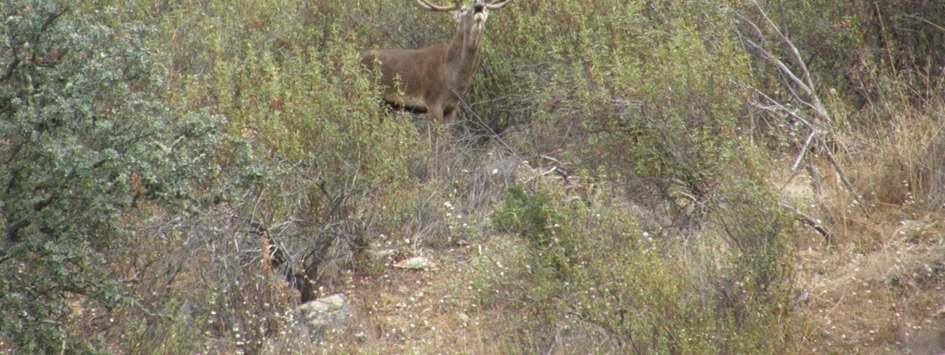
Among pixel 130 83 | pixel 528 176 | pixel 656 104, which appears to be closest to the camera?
pixel 130 83

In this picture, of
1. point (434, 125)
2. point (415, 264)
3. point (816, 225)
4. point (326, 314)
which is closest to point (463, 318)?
point (326, 314)

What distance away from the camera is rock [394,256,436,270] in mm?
10289

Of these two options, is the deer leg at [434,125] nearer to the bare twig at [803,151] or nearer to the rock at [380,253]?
the rock at [380,253]

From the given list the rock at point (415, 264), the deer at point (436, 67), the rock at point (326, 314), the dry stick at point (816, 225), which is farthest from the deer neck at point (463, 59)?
the dry stick at point (816, 225)

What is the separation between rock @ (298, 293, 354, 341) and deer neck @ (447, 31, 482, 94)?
375 centimetres

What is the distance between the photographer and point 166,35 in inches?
505

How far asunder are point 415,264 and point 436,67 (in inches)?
126

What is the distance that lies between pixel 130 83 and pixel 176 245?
1042 mm

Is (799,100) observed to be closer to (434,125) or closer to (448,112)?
(434,125)

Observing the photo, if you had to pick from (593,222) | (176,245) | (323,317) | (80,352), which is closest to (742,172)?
(593,222)

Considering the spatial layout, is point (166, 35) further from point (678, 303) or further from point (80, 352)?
point (678, 303)

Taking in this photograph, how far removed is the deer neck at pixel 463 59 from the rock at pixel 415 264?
2895 millimetres

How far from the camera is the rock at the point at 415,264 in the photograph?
10.3 meters

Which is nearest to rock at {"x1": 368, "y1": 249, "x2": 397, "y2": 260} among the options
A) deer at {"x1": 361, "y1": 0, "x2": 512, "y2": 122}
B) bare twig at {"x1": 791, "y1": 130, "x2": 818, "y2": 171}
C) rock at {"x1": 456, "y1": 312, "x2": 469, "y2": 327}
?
rock at {"x1": 456, "y1": 312, "x2": 469, "y2": 327}
